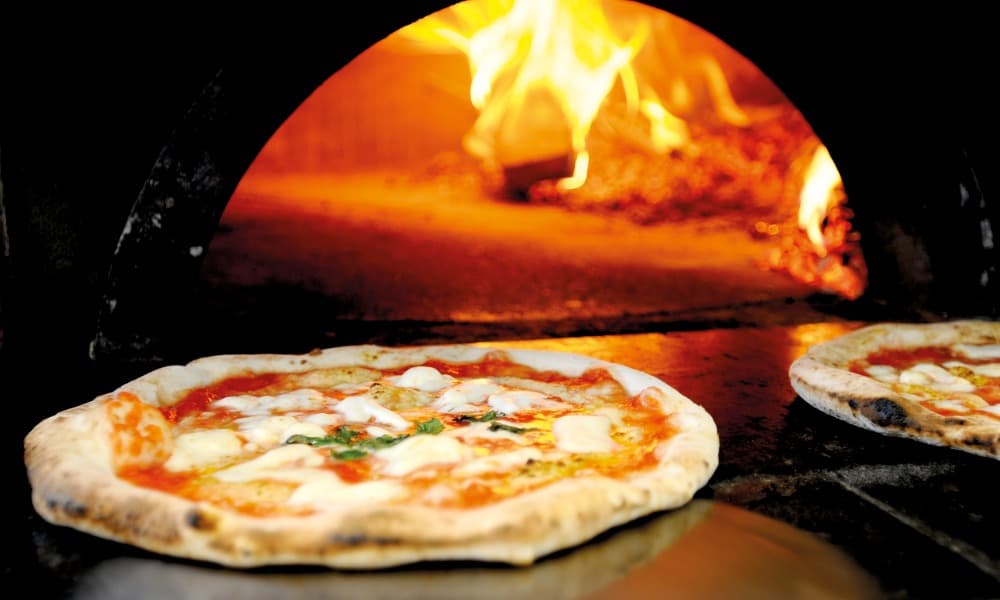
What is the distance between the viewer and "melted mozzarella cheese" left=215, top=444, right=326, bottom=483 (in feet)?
6.53

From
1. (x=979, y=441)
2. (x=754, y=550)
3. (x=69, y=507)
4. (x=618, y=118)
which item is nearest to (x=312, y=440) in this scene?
(x=69, y=507)

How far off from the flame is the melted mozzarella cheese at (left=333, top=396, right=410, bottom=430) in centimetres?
350

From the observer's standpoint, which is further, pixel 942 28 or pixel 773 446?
pixel 942 28

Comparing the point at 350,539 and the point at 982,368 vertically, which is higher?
the point at 350,539

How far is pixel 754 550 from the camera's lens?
184 centimetres

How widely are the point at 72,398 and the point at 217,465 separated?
1.09 meters

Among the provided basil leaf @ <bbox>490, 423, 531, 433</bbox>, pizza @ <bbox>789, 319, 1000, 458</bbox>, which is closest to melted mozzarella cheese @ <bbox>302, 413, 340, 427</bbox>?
basil leaf @ <bbox>490, 423, 531, 433</bbox>

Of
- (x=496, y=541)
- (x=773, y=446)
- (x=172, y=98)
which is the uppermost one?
(x=172, y=98)

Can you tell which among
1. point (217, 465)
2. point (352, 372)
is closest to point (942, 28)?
point (352, 372)

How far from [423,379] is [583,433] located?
72 centimetres

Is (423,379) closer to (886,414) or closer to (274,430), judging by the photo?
(274,430)

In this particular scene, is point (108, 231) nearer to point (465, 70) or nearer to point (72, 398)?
point (72, 398)

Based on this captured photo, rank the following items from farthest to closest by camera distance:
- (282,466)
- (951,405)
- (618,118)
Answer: (618,118) → (951,405) → (282,466)

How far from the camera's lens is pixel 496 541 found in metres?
1.70
